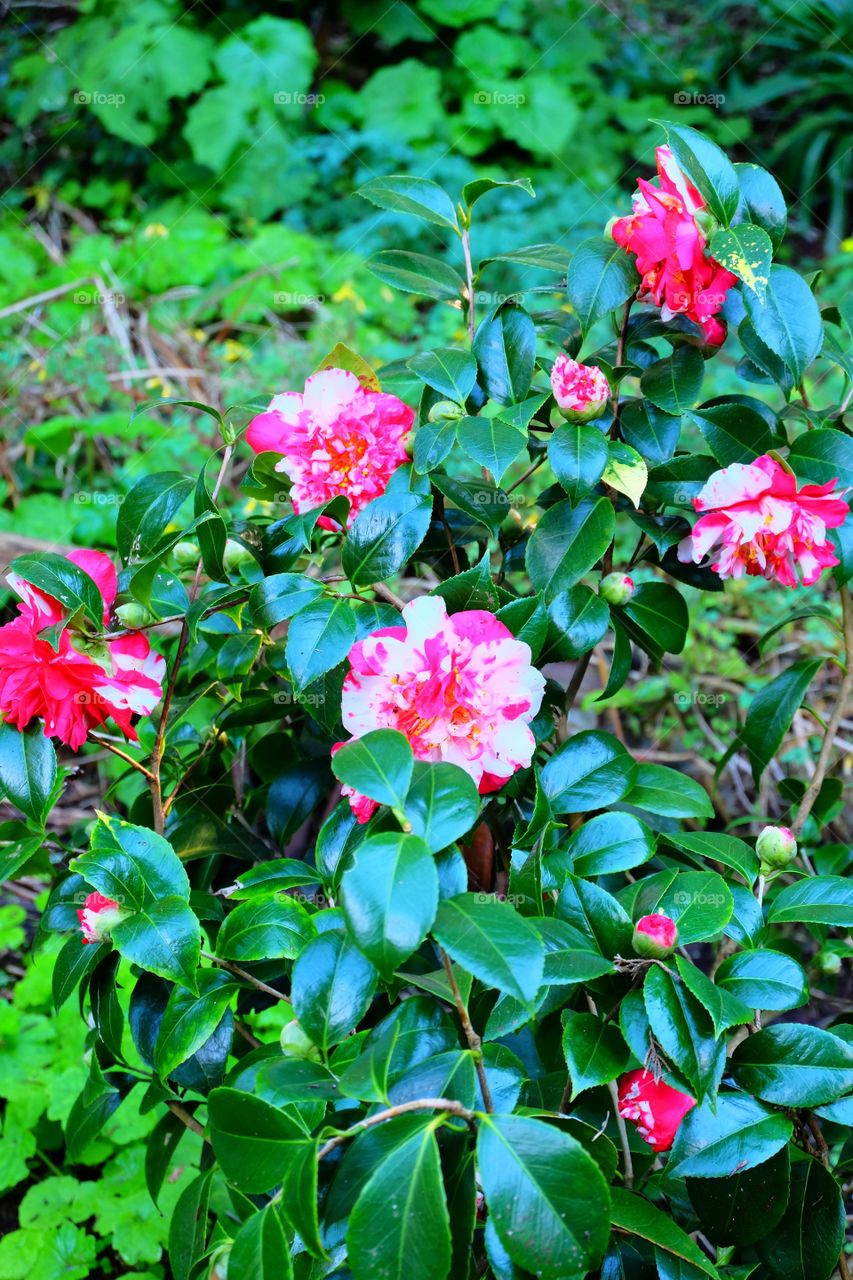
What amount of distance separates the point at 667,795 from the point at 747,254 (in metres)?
0.41

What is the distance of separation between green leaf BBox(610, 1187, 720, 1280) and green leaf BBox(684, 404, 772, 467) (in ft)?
1.69

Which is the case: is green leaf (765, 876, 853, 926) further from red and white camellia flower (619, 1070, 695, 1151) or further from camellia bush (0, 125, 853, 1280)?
red and white camellia flower (619, 1070, 695, 1151)

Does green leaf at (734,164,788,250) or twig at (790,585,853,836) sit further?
twig at (790,585,853,836)

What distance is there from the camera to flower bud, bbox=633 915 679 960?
665 millimetres

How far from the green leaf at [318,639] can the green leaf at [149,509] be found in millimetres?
153

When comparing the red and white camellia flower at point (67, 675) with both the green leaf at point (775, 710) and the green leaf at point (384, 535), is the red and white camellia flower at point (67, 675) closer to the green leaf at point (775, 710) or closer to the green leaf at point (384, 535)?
the green leaf at point (384, 535)

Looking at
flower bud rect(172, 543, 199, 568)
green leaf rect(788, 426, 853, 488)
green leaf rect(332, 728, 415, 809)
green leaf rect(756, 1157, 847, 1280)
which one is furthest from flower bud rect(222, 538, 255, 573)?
green leaf rect(756, 1157, 847, 1280)

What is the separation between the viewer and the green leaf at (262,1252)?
0.55m

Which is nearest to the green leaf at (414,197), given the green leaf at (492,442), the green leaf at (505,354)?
the green leaf at (505,354)

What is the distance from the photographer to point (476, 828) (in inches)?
35.3

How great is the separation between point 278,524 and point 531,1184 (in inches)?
20.8

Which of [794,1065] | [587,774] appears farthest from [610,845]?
[794,1065]

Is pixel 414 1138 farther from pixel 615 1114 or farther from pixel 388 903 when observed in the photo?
pixel 615 1114

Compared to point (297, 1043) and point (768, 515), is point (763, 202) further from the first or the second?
point (297, 1043)
